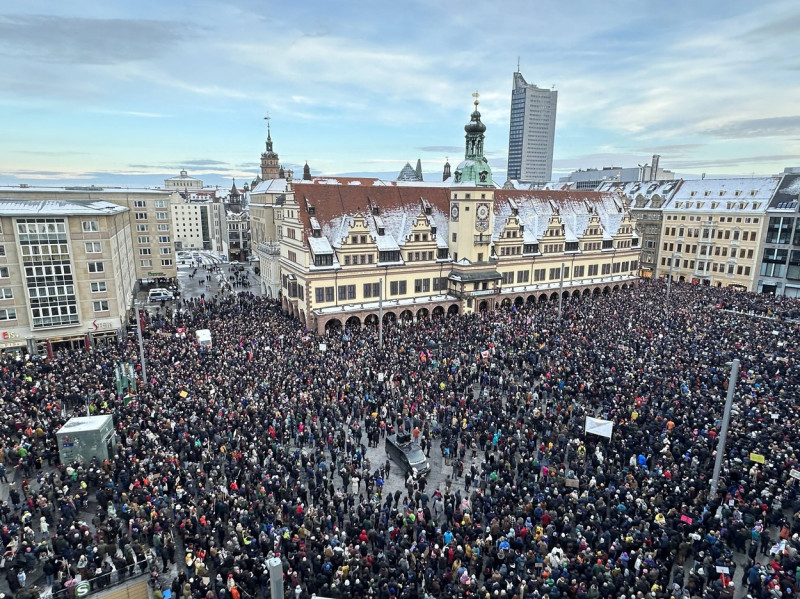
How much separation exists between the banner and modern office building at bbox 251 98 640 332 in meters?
21.3

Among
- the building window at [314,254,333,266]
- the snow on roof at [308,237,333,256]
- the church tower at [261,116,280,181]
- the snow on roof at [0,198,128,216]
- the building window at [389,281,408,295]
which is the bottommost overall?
the building window at [389,281,408,295]

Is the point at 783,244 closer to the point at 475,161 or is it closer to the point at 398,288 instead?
the point at 475,161

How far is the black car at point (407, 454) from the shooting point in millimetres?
24094

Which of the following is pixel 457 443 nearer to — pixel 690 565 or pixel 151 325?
pixel 690 565

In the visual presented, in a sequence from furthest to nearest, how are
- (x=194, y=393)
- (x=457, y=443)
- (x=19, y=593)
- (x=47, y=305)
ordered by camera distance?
(x=47, y=305), (x=194, y=393), (x=457, y=443), (x=19, y=593)

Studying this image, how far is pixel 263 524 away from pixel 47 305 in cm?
3439

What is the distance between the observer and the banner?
82.6ft

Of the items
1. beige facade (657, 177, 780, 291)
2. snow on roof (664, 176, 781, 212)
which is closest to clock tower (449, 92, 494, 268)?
beige facade (657, 177, 780, 291)

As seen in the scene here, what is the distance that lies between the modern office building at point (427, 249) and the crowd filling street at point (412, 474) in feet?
33.6

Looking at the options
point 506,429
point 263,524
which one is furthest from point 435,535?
point 506,429

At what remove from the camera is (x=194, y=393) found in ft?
100

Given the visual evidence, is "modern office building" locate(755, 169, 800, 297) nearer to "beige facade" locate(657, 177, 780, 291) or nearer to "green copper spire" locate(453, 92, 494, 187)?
"beige facade" locate(657, 177, 780, 291)

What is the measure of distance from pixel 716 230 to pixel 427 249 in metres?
51.0

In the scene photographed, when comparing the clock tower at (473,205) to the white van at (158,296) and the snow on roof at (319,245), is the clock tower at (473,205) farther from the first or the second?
the white van at (158,296)
